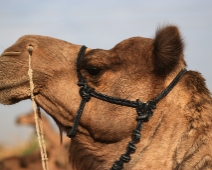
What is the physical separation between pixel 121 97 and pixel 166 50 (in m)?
0.52

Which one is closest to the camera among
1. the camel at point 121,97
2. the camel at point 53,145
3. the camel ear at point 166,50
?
the camel at point 121,97

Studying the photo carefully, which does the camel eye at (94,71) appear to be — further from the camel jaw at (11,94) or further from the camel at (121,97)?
the camel jaw at (11,94)

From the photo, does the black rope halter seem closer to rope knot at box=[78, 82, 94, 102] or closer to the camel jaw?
rope knot at box=[78, 82, 94, 102]

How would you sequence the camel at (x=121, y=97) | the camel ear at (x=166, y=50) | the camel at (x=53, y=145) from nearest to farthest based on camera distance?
1. the camel at (x=121, y=97)
2. the camel ear at (x=166, y=50)
3. the camel at (x=53, y=145)

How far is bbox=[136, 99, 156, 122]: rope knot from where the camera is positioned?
4.01 meters

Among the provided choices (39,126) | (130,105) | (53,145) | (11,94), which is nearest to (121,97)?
(130,105)

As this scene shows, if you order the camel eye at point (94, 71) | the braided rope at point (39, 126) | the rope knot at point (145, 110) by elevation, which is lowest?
the braided rope at point (39, 126)

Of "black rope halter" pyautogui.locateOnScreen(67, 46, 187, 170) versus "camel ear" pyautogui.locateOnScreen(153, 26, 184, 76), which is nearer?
"black rope halter" pyautogui.locateOnScreen(67, 46, 187, 170)

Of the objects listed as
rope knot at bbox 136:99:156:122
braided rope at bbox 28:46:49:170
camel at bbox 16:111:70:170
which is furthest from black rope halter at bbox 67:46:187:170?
camel at bbox 16:111:70:170

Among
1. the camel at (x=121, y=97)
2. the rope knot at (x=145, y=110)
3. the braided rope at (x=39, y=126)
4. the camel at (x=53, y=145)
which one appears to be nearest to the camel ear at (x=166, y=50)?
the camel at (x=121, y=97)

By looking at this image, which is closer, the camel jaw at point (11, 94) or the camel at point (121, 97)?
the camel at point (121, 97)

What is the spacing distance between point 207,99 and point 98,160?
1.00 metres

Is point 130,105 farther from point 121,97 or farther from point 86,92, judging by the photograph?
point 86,92

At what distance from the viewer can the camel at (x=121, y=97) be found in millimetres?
3980
